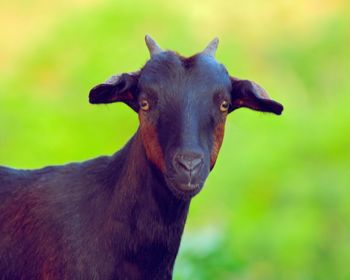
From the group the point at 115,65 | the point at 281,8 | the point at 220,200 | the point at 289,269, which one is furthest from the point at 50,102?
the point at 289,269

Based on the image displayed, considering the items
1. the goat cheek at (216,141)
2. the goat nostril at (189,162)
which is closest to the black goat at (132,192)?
the goat cheek at (216,141)

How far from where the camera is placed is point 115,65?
45.3 m

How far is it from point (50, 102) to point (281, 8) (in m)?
15.4

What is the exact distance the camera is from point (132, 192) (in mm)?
→ 9977

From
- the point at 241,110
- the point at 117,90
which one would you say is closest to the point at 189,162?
the point at 117,90

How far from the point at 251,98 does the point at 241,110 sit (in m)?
33.0

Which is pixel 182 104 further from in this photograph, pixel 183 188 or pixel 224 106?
pixel 183 188

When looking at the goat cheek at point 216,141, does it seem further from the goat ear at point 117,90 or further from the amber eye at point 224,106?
the goat ear at point 117,90

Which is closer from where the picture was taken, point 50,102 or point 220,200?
point 220,200

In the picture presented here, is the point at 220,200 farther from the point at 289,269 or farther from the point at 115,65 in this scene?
the point at 289,269

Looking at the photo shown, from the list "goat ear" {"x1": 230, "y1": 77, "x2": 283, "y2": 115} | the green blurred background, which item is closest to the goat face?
"goat ear" {"x1": 230, "y1": 77, "x2": 283, "y2": 115}

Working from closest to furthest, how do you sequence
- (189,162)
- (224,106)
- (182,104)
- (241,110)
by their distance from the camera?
(189,162)
(182,104)
(224,106)
(241,110)

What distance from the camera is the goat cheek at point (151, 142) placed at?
959 cm

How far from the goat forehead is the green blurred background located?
7453 millimetres
